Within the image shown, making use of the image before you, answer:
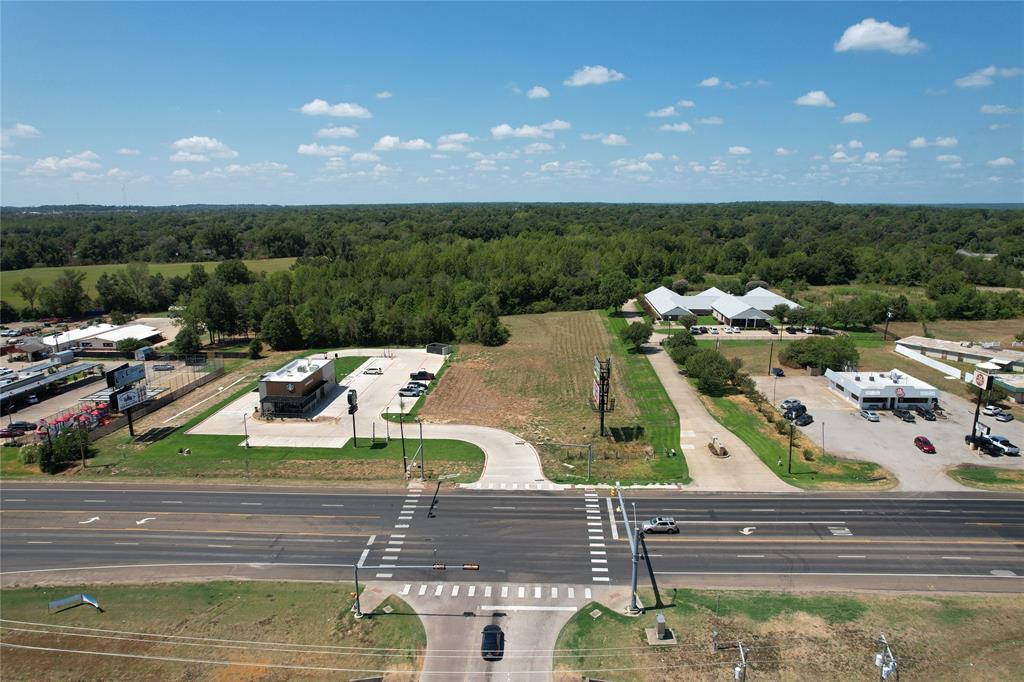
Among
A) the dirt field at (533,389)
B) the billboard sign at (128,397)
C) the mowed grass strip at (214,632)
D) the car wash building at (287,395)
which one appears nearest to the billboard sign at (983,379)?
the dirt field at (533,389)

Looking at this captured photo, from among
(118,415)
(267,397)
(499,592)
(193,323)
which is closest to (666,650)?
(499,592)

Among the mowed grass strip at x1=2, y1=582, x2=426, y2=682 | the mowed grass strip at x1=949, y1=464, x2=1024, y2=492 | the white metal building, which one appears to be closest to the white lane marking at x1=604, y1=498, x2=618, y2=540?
the mowed grass strip at x1=2, y1=582, x2=426, y2=682

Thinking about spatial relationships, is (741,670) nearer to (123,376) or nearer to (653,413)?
(653,413)

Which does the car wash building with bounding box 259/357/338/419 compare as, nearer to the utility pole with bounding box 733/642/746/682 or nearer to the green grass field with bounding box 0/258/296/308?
the utility pole with bounding box 733/642/746/682

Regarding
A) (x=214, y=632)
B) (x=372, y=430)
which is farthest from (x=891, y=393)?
(x=214, y=632)

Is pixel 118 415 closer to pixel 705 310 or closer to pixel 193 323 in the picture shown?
pixel 193 323

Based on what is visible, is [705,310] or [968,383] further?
[705,310]
